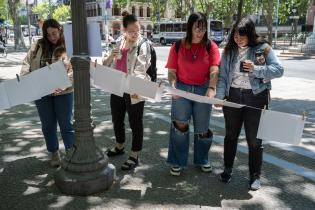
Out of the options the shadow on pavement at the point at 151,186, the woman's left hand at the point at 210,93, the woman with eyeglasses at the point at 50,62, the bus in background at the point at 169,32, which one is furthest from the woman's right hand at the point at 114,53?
the bus in background at the point at 169,32

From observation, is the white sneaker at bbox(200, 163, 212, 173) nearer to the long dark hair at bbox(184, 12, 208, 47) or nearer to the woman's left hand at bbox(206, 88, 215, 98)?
the woman's left hand at bbox(206, 88, 215, 98)

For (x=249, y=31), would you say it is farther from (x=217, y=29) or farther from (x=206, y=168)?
(x=217, y=29)

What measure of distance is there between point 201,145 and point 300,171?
1.23 meters

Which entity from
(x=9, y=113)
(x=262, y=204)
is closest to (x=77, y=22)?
(x=262, y=204)

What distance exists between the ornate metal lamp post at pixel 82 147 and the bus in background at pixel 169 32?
128 feet

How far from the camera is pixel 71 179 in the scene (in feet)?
12.2

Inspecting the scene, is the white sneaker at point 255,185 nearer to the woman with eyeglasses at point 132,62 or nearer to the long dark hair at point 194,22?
the woman with eyeglasses at point 132,62

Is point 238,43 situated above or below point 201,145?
above

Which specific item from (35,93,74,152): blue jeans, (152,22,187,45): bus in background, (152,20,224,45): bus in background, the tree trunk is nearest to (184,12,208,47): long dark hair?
(35,93,74,152): blue jeans

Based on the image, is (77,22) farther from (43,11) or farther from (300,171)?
(43,11)

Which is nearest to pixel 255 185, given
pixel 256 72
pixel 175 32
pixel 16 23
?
pixel 256 72

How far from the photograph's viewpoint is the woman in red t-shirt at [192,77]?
382 cm

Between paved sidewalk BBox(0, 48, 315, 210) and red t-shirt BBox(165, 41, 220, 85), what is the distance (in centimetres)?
112

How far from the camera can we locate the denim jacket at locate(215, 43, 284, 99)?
348 centimetres
